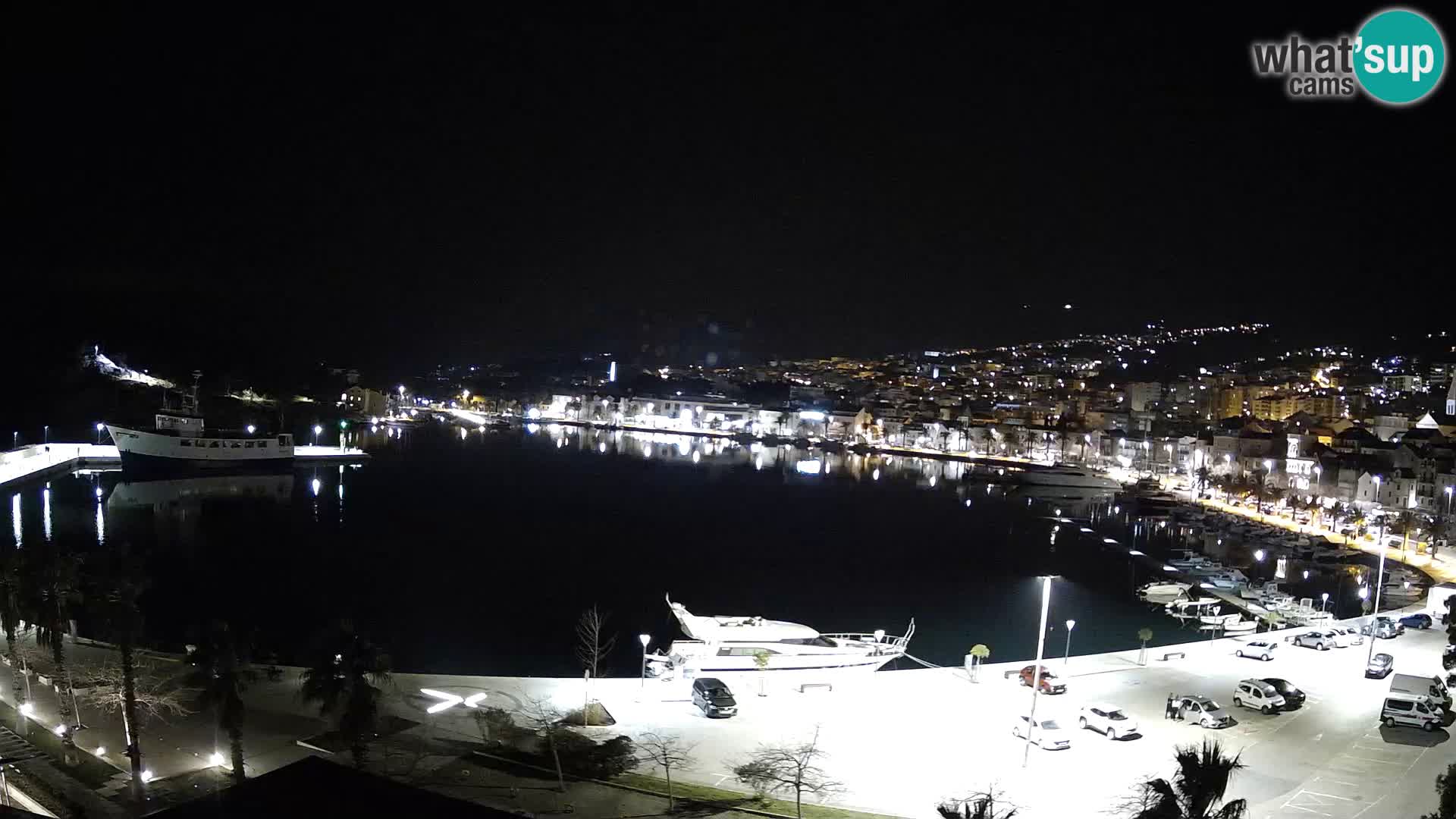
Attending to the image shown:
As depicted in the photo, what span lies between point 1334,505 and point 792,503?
57.7 ft

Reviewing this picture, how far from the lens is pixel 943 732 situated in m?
8.11

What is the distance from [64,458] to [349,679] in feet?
110

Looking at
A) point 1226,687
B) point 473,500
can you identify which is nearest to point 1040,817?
point 1226,687

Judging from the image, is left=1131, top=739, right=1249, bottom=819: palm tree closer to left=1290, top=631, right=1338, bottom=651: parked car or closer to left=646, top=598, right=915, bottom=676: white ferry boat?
left=646, top=598, right=915, bottom=676: white ferry boat

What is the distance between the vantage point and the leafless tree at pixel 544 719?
287 inches

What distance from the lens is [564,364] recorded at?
5655 inches

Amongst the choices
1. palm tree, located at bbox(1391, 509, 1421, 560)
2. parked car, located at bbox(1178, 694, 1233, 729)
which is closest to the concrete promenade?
parked car, located at bbox(1178, 694, 1233, 729)

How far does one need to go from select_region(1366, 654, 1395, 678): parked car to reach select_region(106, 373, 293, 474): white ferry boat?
118ft

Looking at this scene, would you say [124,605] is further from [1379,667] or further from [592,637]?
[1379,667]

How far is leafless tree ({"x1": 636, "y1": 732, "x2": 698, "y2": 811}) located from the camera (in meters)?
7.31

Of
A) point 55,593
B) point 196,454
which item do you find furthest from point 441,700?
point 196,454

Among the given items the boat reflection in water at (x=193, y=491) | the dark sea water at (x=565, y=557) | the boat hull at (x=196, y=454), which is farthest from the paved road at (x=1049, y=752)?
the boat hull at (x=196, y=454)

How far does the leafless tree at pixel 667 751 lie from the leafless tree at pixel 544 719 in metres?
0.75

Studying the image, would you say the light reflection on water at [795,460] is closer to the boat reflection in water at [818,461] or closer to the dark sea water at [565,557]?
the boat reflection in water at [818,461]
